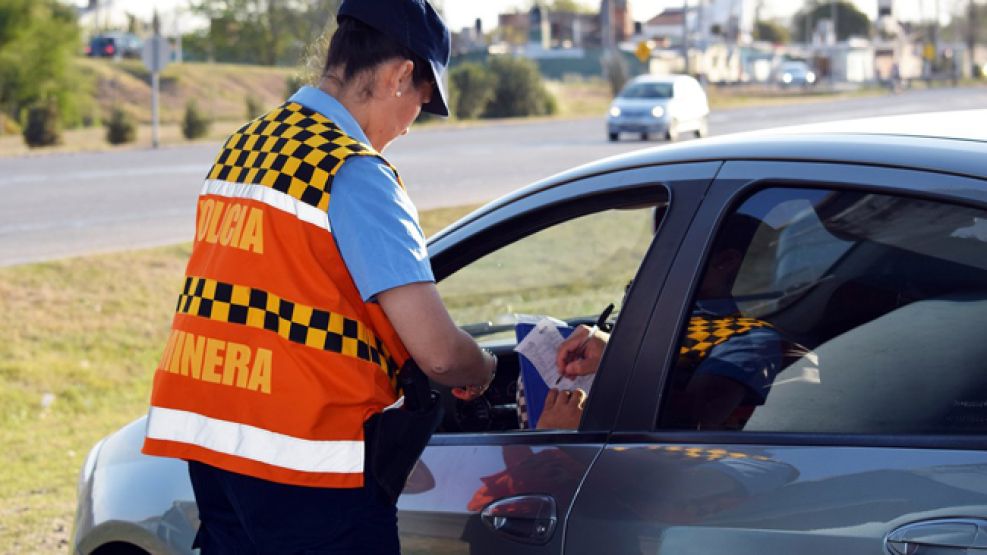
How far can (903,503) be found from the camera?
1.94 m

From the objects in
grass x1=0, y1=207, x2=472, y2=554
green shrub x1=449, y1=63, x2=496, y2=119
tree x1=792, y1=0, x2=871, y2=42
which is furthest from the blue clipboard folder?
tree x1=792, y1=0, x2=871, y2=42

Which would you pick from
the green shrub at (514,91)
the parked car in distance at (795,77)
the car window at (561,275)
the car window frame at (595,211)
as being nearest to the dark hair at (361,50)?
the car window frame at (595,211)

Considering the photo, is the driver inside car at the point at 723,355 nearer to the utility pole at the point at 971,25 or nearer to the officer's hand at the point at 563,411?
the officer's hand at the point at 563,411

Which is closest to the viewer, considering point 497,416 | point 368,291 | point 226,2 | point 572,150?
point 368,291

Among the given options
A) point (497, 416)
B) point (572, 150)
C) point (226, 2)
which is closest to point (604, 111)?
point (572, 150)

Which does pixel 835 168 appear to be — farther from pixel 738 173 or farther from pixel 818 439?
pixel 818 439

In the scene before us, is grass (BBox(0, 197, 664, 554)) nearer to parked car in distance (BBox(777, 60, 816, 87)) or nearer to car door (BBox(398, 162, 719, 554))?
car door (BBox(398, 162, 719, 554))

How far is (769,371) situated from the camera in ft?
7.72

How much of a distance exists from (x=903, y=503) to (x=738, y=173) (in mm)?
695

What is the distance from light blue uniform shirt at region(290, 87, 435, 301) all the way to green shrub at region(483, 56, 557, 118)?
47600 millimetres

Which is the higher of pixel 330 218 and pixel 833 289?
pixel 330 218

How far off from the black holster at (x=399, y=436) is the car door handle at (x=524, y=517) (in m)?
0.22

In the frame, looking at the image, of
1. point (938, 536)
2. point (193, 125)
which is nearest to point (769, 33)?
point (193, 125)

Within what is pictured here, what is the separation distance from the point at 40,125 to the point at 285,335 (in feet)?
105
